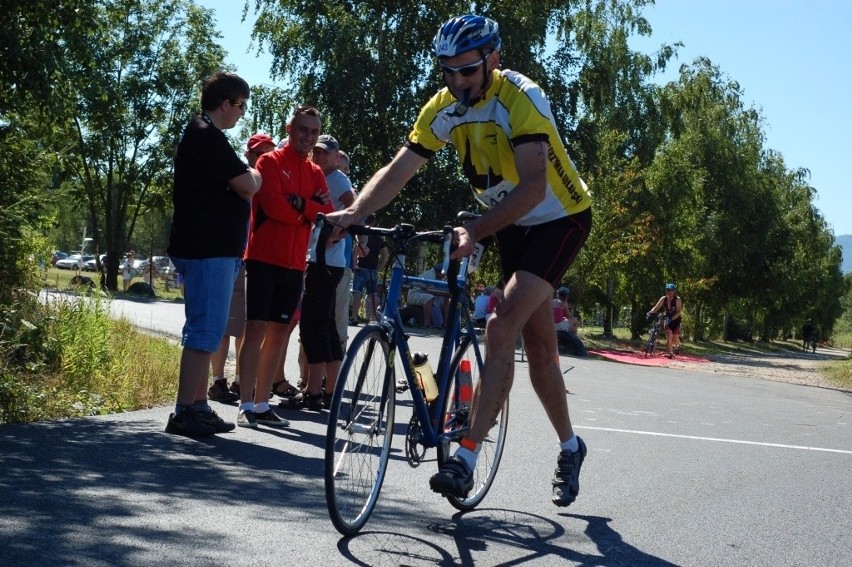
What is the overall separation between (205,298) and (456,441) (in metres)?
2.31

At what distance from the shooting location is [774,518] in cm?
615

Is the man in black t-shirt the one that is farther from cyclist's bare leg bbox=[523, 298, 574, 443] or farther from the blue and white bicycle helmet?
the blue and white bicycle helmet

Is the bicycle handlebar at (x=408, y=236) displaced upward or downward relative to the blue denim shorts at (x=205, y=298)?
upward

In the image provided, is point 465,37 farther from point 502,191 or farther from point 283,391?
point 283,391

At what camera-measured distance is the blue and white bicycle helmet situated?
17.2 feet

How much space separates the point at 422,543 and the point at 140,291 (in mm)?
42650

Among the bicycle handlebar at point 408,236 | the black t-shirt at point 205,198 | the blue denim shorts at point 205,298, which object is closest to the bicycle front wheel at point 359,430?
the bicycle handlebar at point 408,236

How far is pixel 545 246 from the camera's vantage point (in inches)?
219

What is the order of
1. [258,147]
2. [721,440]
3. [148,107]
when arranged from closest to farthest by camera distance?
[258,147], [721,440], [148,107]

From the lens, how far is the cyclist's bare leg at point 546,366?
580 cm

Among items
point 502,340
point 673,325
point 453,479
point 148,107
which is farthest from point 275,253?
point 148,107

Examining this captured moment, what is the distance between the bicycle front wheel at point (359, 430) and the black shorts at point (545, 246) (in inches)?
32.7

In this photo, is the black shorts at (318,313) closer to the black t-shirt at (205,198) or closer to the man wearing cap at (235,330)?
the man wearing cap at (235,330)

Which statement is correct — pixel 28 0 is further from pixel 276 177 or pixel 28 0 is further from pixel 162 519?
pixel 162 519
